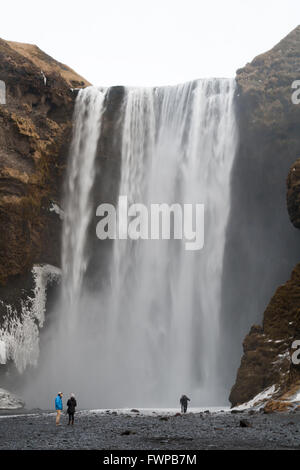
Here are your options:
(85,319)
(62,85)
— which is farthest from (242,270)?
(62,85)

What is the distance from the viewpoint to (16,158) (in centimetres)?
3378

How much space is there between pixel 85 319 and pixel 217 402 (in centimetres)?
1098

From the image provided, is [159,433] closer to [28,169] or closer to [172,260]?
[172,260]

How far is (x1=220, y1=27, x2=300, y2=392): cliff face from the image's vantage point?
31.6 metres

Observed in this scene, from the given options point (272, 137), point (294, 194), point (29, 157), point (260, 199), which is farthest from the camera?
point (29, 157)

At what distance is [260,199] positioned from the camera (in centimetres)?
3353

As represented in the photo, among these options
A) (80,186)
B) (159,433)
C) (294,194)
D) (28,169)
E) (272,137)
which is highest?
(272,137)

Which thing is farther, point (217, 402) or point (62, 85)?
point (62, 85)

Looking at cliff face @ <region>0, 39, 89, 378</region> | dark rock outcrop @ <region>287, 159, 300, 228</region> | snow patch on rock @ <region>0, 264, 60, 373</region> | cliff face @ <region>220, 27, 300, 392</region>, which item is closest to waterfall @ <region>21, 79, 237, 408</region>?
cliff face @ <region>220, 27, 300, 392</region>

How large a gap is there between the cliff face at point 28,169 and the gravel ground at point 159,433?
15.3 metres

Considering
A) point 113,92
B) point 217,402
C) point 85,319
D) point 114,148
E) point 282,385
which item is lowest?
point 217,402

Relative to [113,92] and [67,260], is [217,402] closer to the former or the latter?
[67,260]

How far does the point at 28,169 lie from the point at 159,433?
24.1 metres

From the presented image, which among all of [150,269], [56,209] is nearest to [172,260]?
[150,269]
